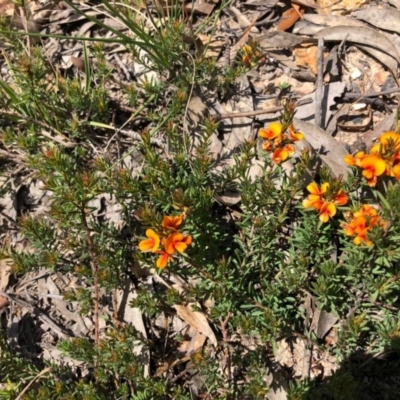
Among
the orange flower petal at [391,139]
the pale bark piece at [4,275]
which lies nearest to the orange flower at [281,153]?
the orange flower petal at [391,139]

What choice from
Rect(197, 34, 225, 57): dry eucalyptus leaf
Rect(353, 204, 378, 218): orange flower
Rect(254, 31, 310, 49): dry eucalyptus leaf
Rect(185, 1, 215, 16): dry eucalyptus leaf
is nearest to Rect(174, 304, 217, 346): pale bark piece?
Rect(353, 204, 378, 218): orange flower

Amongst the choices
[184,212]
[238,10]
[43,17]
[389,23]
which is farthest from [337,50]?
[43,17]

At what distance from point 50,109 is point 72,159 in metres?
0.49

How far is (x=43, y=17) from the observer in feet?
17.2

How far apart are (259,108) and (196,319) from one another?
6.61ft

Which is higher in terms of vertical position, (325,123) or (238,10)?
(238,10)

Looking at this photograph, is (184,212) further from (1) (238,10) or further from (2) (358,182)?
(1) (238,10)

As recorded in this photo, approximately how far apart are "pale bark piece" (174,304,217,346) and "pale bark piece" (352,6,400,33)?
3.08 metres

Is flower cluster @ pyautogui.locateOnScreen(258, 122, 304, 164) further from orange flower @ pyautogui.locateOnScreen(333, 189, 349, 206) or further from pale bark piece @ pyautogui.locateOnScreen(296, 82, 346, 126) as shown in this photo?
pale bark piece @ pyautogui.locateOnScreen(296, 82, 346, 126)

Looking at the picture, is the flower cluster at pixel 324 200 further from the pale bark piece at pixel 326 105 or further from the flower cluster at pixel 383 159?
the pale bark piece at pixel 326 105

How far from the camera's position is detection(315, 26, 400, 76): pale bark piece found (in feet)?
14.8

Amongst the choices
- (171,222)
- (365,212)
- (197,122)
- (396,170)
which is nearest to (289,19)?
(197,122)

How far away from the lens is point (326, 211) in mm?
3371

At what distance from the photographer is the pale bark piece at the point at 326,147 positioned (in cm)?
420
